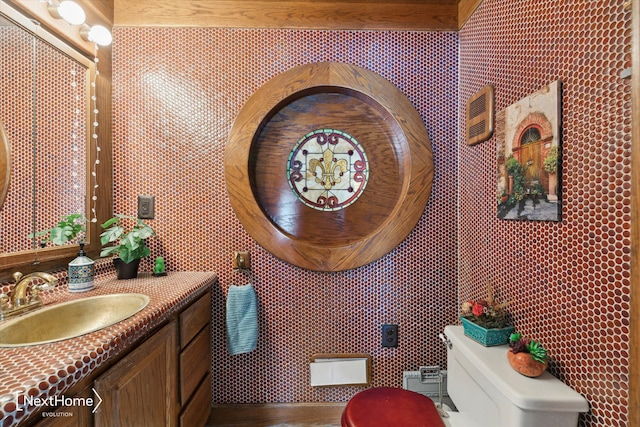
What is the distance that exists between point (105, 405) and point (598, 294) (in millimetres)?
1443

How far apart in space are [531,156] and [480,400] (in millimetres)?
909

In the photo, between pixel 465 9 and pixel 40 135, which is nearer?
pixel 40 135

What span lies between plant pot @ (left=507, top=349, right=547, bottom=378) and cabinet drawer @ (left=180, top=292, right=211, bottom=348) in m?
1.29

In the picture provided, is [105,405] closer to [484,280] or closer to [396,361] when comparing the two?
[396,361]

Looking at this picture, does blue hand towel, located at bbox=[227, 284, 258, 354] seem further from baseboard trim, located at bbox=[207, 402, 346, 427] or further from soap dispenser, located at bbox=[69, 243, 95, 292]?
soap dispenser, located at bbox=[69, 243, 95, 292]

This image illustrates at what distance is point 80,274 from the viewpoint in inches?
43.8

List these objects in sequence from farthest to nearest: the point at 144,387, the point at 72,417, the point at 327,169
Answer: the point at 327,169 < the point at 144,387 < the point at 72,417

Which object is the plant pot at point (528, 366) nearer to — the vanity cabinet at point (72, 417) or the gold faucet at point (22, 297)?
the vanity cabinet at point (72, 417)

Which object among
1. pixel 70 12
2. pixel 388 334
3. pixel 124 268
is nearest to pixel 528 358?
pixel 388 334

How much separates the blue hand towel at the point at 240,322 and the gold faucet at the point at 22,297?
73 centimetres

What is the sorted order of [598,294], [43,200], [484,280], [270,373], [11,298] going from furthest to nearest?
[270,373] < [484,280] < [43,200] < [11,298] < [598,294]

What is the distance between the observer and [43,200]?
42.9 inches

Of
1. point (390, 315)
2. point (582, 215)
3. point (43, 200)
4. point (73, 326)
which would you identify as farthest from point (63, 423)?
point (582, 215)

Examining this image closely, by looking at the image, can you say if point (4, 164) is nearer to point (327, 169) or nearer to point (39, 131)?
point (39, 131)
